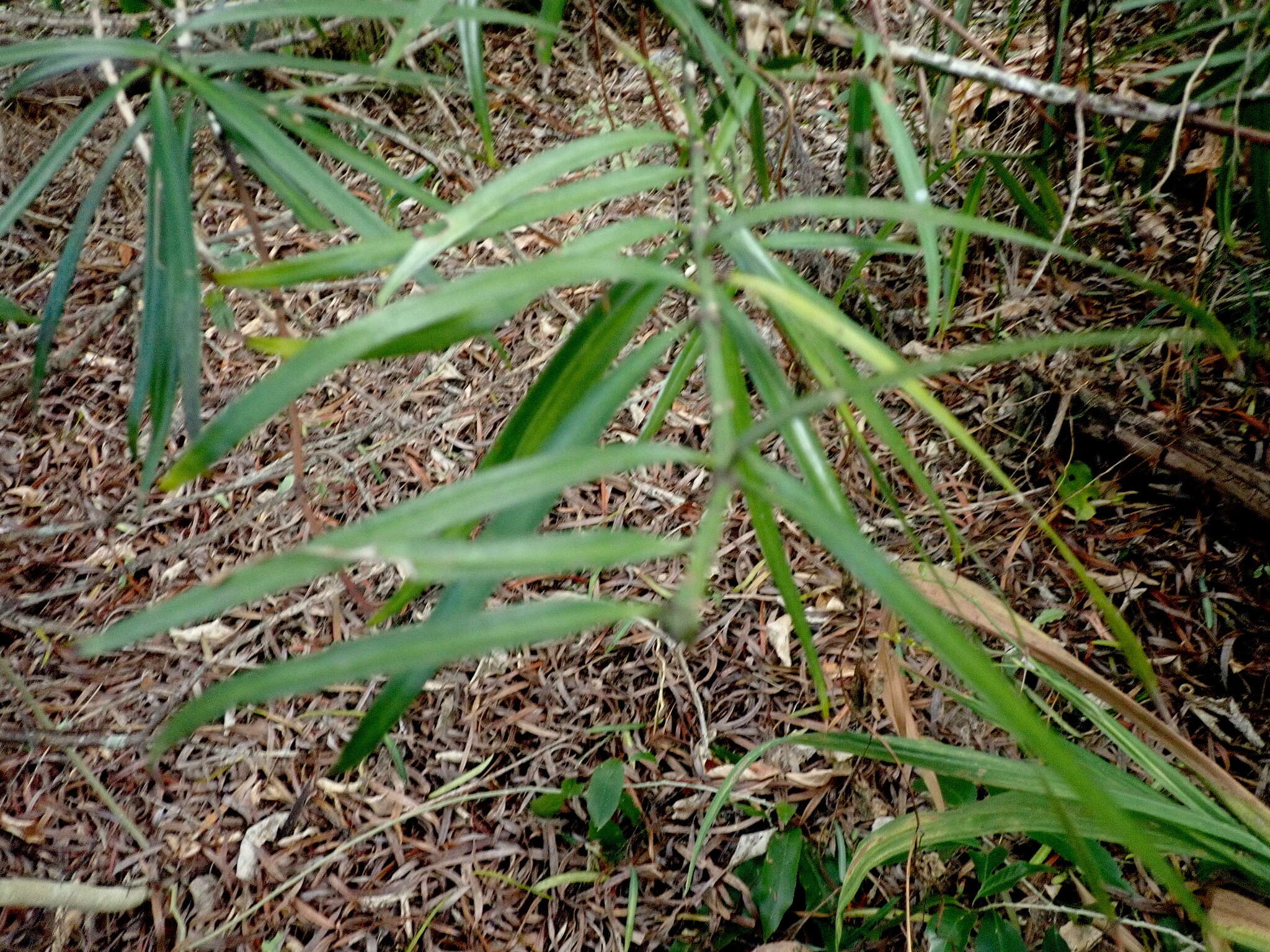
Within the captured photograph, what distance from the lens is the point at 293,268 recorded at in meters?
0.41

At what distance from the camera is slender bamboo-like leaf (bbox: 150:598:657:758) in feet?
0.92

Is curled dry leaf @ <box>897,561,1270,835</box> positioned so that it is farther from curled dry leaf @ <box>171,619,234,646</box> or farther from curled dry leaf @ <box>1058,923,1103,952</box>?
curled dry leaf @ <box>171,619,234,646</box>

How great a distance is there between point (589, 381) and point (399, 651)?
0.61 ft

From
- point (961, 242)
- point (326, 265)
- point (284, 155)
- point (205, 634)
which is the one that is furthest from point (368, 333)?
point (205, 634)

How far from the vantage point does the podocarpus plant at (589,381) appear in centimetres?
29

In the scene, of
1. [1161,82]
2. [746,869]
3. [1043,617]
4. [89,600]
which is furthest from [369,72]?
[1161,82]

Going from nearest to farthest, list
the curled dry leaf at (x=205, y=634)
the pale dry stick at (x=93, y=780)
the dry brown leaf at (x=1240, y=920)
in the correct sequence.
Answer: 1. the dry brown leaf at (x=1240, y=920)
2. the pale dry stick at (x=93, y=780)
3. the curled dry leaf at (x=205, y=634)

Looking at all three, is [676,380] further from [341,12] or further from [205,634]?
[205,634]

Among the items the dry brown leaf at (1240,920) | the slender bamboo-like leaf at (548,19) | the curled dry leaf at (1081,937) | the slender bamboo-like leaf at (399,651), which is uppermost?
the slender bamboo-like leaf at (548,19)

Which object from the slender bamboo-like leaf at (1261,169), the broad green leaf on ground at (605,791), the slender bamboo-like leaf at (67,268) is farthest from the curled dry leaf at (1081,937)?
the slender bamboo-like leaf at (67,268)

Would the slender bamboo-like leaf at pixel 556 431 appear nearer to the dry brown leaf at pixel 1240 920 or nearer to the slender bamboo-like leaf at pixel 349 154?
the slender bamboo-like leaf at pixel 349 154

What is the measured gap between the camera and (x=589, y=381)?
42 centimetres

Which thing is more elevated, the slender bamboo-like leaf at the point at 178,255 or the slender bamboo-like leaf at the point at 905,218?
the slender bamboo-like leaf at the point at 178,255

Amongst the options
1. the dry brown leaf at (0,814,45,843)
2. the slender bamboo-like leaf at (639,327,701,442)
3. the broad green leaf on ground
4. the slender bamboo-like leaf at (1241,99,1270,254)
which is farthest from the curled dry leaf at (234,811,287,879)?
the slender bamboo-like leaf at (1241,99,1270,254)
